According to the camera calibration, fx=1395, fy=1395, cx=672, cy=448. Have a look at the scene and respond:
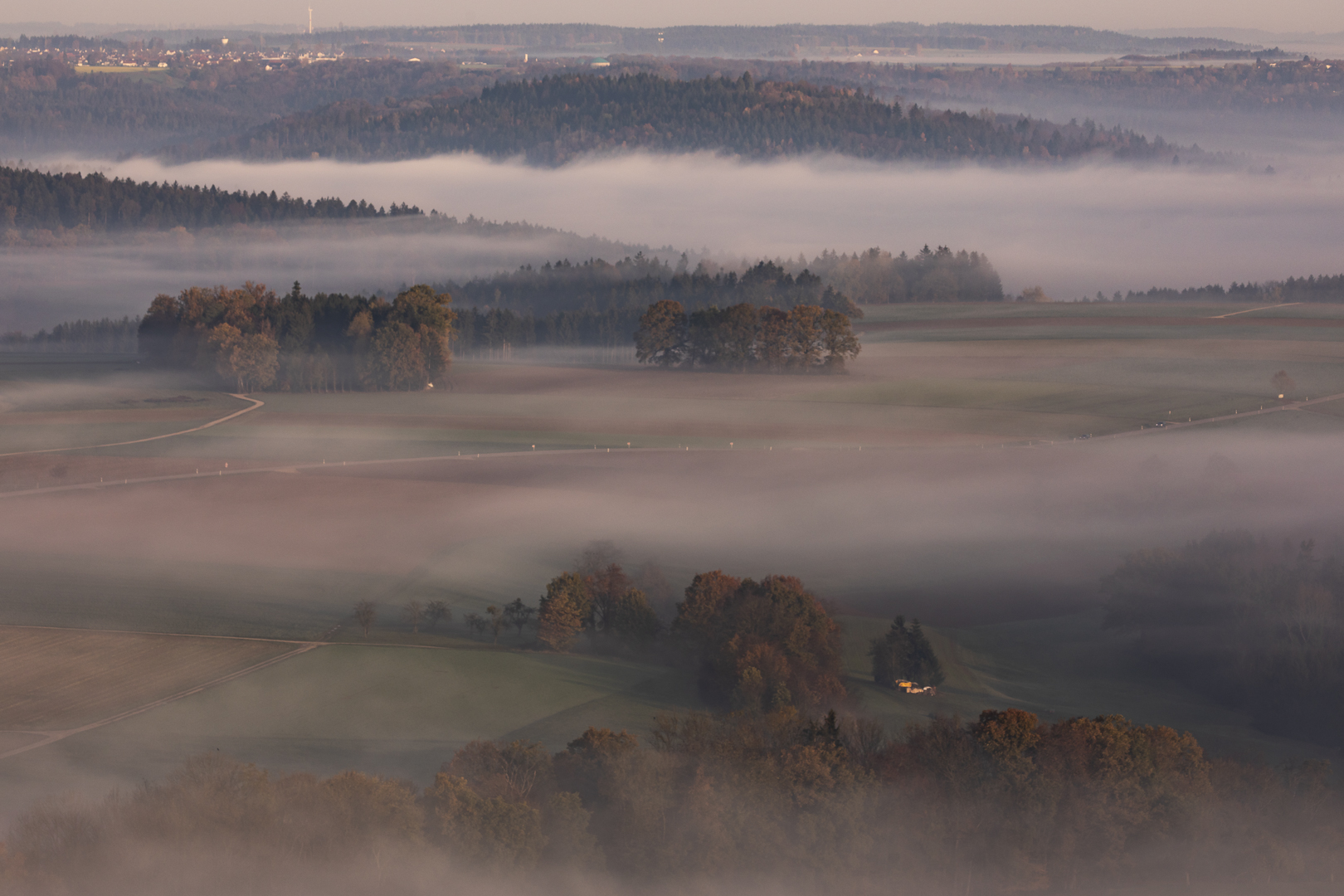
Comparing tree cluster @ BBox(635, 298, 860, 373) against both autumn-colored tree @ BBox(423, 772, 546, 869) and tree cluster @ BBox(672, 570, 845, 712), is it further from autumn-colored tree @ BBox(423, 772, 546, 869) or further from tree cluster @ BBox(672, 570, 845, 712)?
autumn-colored tree @ BBox(423, 772, 546, 869)

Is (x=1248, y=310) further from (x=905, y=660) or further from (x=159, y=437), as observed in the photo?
(x=159, y=437)

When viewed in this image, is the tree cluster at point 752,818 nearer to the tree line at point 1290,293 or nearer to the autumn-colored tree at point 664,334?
the autumn-colored tree at point 664,334

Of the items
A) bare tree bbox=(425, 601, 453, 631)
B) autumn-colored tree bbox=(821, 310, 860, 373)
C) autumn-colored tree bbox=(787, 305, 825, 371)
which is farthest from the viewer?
autumn-colored tree bbox=(787, 305, 825, 371)

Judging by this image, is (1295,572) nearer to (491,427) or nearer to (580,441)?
(580,441)

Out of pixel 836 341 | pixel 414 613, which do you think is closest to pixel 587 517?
pixel 414 613

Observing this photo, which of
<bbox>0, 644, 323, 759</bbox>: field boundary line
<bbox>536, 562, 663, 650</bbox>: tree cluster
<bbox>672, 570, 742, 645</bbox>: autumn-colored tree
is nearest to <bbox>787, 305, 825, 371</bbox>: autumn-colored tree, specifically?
<bbox>536, 562, 663, 650</bbox>: tree cluster

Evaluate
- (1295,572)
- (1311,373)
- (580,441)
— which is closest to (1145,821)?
(1295,572)

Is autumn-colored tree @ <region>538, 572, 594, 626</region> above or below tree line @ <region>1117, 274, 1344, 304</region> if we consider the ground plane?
below
